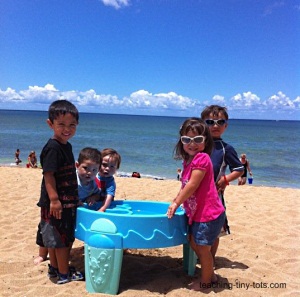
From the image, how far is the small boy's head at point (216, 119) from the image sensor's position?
11.6 feet

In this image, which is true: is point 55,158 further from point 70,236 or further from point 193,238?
point 193,238

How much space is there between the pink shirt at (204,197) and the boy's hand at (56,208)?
1.18m

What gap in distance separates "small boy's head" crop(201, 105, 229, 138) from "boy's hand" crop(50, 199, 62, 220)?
1.69m

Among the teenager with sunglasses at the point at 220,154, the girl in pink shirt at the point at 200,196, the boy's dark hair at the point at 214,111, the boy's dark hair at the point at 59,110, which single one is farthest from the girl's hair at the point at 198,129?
the boy's dark hair at the point at 59,110

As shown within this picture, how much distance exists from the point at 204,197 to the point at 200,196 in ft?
0.12

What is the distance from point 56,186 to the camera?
10.5ft

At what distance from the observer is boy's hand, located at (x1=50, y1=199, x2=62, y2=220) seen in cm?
311

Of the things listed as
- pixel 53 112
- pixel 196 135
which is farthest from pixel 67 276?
pixel 196 135

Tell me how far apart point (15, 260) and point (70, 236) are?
3.65 ft

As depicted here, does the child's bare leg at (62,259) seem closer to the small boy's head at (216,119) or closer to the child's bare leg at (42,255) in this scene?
the child's bare leg at (42,255)

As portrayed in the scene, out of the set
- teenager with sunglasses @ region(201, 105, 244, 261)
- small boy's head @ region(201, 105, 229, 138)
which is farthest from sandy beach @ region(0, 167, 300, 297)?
small boy's head @ region(201, 105, 229, 138)

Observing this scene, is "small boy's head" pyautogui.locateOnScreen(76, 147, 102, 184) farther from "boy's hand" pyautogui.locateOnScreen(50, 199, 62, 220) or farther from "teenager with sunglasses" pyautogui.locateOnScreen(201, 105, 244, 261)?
"teenager with sunglasses" pyautogui.locateOnScreen(201, 105, 244, 261)

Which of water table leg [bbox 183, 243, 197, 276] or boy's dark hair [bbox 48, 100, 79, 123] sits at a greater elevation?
boy's dark hair [bbox 48, 100, 79, 123]

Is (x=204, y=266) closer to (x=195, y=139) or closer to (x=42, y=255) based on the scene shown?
(x=195, y=139)
